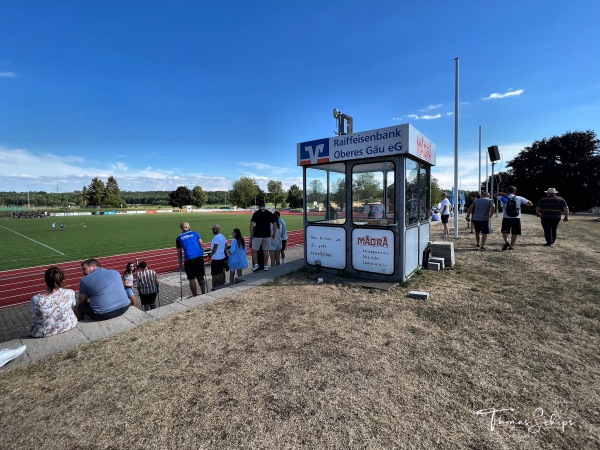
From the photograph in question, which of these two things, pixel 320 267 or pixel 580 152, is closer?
pixel 320 267

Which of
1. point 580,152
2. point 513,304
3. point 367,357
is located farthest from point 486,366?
point 580,152

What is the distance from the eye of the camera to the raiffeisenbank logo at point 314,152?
22.0 feet

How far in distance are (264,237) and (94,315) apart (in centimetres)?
463

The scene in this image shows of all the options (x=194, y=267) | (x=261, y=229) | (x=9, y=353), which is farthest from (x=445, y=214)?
(x=9, y=353)

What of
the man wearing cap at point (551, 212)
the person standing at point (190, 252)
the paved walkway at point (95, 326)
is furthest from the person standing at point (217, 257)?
the man wearing cap at point (551, 212)

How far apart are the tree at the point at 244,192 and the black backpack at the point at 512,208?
103796 mm

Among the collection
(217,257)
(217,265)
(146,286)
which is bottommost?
(146,286)

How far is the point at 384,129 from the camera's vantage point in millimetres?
5793

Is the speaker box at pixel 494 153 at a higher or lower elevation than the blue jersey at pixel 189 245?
higher

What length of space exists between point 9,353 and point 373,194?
6.97 m

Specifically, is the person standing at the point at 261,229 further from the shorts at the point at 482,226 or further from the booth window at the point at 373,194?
the shorts at the point at 482,226

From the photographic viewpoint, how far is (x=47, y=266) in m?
14.3

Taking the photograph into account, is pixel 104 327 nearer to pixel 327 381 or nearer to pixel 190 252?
pixel 327 381

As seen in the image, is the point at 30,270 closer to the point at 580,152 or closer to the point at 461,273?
the point at 461,273
